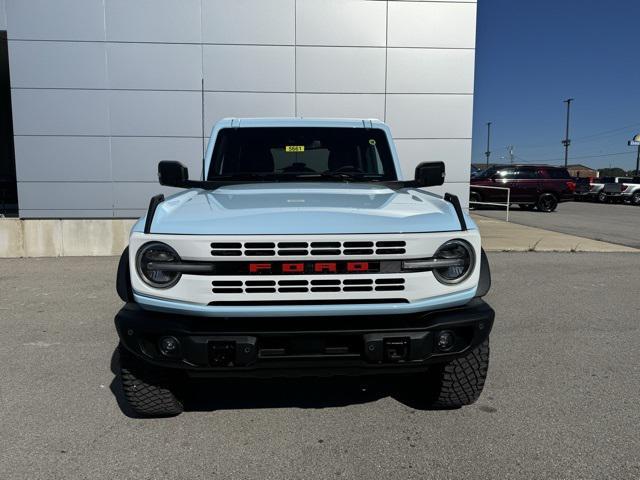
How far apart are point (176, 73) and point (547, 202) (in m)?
16.2

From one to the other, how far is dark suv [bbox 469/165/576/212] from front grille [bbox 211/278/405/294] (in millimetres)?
19248

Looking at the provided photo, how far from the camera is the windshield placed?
398 centimetres

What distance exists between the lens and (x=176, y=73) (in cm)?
1026

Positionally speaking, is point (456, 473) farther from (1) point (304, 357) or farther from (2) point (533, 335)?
(2) point (533, 335)

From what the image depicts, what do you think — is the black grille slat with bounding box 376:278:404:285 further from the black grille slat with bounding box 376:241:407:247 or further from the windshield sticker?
the windshield sticker

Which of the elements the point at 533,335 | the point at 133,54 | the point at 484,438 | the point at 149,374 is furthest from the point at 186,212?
the point at 133,54

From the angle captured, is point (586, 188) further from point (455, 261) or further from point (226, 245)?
point (226, 245)

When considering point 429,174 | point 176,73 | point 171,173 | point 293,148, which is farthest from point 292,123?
point 176,73

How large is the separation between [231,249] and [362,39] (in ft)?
29.4

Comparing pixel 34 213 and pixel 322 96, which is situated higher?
pixel 322 96

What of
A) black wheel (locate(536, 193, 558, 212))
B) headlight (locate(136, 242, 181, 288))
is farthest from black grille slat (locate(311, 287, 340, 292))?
black wheel (locate(536, 193, 558, 212))

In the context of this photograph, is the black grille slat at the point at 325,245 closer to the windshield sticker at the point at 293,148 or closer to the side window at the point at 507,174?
the windshield sticker at the point at 293,148

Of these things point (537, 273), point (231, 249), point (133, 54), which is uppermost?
point (133, 54)

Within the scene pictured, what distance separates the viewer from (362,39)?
10.4 metres
